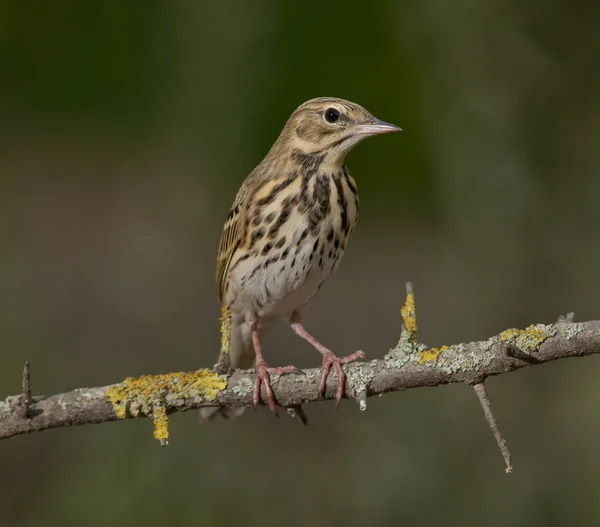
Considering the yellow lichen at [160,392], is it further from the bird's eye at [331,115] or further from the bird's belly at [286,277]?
the bird's eye at [331,115]

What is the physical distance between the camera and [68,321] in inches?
302

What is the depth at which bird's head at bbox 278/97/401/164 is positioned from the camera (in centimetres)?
391

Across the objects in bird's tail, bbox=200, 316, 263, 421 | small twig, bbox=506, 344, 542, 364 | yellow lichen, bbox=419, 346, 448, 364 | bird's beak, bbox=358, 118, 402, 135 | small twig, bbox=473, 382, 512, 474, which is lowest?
small twig, bbox=473, 382, 512, 474

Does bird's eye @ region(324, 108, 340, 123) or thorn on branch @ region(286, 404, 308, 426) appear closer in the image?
thorn on branch @ region(286, 404, 308, 426)

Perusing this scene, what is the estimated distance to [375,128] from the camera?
386 cm

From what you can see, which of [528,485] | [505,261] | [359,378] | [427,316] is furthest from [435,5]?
[359,378]

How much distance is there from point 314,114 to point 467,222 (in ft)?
7.75

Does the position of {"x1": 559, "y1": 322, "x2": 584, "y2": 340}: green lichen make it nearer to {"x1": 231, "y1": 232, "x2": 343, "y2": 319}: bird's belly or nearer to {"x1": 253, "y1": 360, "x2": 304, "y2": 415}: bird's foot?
{"x1": 253, "y1": 360, "x2": 304, "y2": 415}: bird's foot

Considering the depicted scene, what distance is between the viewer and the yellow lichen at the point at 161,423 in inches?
129

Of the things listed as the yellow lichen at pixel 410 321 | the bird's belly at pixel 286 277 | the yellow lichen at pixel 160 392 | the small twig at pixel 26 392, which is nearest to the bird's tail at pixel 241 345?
the bird's belly at pixel 286 277

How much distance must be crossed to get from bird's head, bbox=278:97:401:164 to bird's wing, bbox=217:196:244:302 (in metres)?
0.38

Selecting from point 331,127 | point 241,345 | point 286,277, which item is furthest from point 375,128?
point 241,345

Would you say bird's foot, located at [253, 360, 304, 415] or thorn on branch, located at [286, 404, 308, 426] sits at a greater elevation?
bird's foot, located at [253, 360, 304, 415]

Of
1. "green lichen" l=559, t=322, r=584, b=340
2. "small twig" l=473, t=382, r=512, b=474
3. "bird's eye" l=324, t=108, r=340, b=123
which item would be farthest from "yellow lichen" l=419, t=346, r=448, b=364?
"bird's eye" l=324, t=108, r=340, b=123
